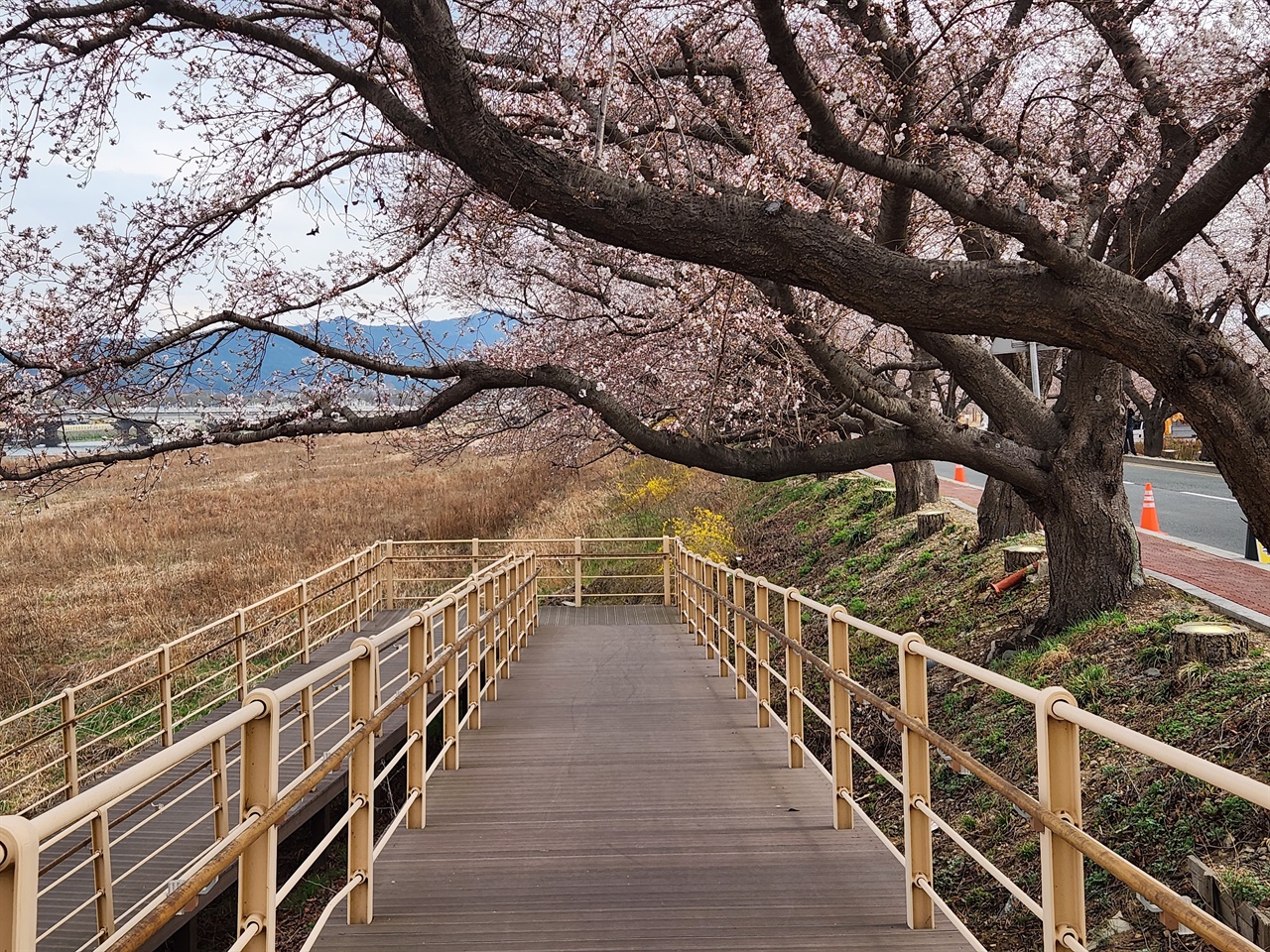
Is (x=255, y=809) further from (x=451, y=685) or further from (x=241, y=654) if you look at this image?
(x=241, y=654)

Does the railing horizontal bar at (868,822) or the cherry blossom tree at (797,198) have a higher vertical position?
the cherry blossom tree at (797,198)

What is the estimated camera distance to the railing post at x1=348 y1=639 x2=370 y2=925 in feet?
12.5

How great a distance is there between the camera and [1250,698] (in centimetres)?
651

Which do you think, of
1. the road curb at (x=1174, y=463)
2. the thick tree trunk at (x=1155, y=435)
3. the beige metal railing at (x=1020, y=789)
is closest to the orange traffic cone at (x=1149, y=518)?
the beige metal railing at (x=1020, y=789)

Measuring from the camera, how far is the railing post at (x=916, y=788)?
3805mm

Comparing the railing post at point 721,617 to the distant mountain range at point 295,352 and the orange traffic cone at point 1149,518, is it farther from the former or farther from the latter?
the orange traffic cone at point 1149,518

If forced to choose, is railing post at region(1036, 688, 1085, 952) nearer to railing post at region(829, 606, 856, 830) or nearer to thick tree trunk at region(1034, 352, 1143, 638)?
railing post at region(829, 606, 856, 830)

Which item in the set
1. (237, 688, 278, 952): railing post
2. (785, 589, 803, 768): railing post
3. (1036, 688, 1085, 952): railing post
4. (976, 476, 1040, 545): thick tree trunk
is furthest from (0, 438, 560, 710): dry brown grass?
(976, 476, 1040, 545): thick tree trunk

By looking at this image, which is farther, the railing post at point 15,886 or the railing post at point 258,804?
the railing post at point 258,804

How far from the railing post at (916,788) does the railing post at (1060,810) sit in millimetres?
1004

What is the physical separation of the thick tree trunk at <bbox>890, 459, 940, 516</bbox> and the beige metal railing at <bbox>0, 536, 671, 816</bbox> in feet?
14.9

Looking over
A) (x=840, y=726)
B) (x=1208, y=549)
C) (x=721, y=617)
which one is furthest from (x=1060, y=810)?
(x=1208, y=549)

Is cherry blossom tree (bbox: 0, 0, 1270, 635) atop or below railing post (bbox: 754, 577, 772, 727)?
atop

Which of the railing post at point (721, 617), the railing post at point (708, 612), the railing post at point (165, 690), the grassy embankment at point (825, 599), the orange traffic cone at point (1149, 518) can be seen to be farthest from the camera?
the orange traffic cone at point (1149, 518)
